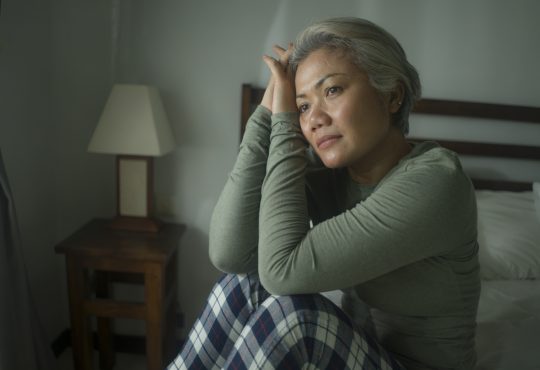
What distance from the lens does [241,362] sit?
69cm

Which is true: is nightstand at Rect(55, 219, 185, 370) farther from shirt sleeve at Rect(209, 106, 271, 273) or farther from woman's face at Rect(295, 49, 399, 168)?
woman's face at Rect(295, 49, 399, 168)

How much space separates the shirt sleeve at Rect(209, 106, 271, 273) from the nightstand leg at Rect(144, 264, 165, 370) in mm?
593

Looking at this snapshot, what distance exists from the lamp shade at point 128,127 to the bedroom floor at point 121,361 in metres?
1.00

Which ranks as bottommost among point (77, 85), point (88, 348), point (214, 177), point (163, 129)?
point (88, 348)

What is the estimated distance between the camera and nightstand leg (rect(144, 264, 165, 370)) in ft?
4.42

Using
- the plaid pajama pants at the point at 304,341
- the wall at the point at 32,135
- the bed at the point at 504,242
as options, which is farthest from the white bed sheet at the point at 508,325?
the wall at the point at 32,135

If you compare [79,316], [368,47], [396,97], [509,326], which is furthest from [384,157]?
[79,316]

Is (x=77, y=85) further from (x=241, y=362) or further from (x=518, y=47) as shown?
(x=518, y=47)

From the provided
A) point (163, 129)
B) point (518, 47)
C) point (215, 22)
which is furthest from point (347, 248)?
point (518, 47)

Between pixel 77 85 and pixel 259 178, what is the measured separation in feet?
3.97

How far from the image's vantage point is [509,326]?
1022 mm

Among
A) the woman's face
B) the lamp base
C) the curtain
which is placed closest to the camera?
the woman's face

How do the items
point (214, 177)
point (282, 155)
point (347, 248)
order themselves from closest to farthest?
1. point (347, 248)
2. point (282, 155)
3. point (214, 177)

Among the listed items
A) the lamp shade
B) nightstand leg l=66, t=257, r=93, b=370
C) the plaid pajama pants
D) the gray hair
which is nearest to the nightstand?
nightstand leg l=66, t=257, r=93, b=370
